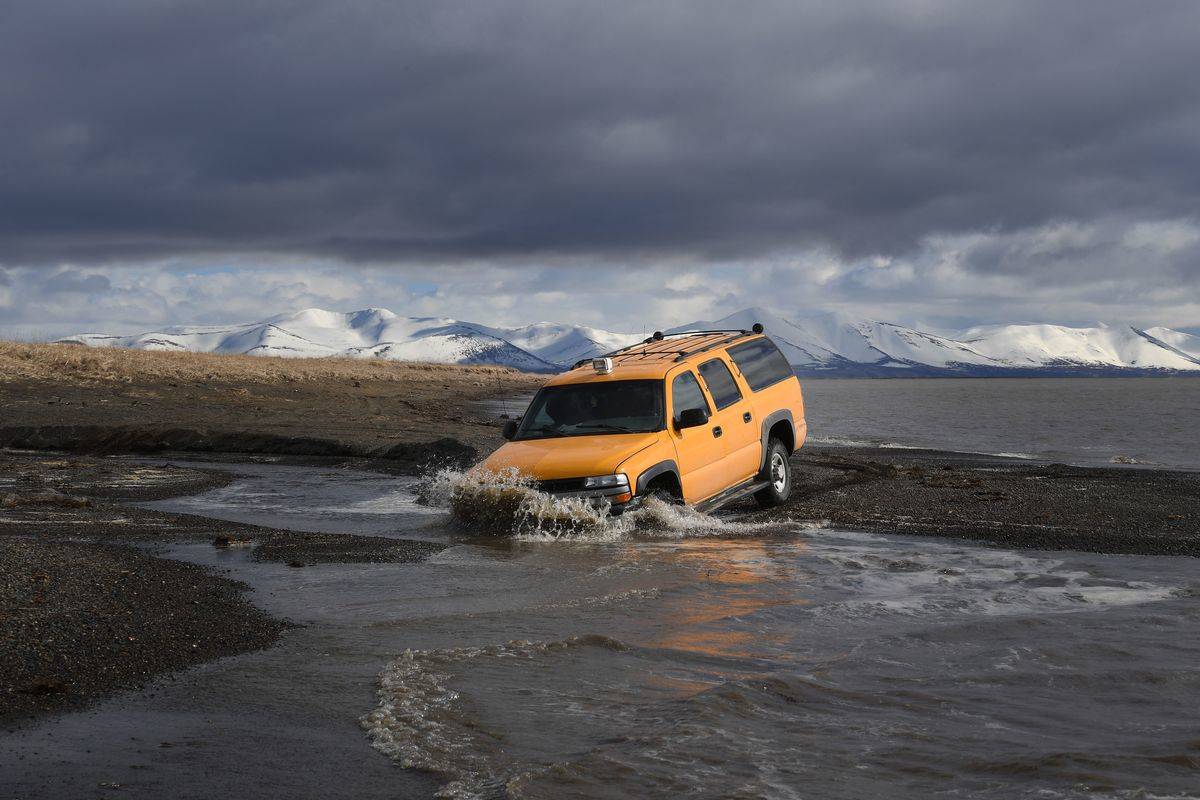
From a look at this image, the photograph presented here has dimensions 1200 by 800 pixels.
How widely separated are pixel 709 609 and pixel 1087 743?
306 cm

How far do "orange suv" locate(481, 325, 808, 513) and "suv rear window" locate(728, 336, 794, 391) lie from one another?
0.02 m

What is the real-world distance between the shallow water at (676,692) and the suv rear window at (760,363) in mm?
4787

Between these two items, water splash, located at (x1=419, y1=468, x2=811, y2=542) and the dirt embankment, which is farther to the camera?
the dirt embankment

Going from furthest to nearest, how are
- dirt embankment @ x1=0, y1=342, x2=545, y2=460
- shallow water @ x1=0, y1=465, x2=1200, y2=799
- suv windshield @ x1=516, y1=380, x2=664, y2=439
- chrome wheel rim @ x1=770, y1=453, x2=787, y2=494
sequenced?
1. dirt embankment @ x1=0, y1=342, x2=545, y2=460
2. chrome wheel rim @ x1=770, y1=453, x2=787, y2=494
3. suv windshield @ x1=516, y1=380, x2=664, y2=439
4. shallow water @ x1=0, y1=465, x2=1200, y2=799

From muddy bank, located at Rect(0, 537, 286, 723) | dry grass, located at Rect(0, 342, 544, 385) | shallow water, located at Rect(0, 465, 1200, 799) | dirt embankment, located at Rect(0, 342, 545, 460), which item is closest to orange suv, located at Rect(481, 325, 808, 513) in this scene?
shallow water, located at Rect(0, 465, 1200, 799)

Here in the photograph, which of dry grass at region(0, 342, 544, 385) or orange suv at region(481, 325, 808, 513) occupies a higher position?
dry grass at region(0, 342, 544, 385)

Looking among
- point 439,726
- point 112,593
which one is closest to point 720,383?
point 112,593

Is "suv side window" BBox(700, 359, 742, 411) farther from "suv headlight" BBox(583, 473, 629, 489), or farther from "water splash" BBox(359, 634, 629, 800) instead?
"water splash" BBox(359, 634, 629, 800)

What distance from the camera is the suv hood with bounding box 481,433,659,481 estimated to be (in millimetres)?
10836

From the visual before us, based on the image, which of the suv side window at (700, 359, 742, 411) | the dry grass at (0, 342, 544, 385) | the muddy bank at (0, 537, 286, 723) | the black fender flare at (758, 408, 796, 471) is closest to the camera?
the muddy bank at (0, 537, 286, 723)

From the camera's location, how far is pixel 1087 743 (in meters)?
4.61

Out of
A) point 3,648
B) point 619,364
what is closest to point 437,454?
point 619,364

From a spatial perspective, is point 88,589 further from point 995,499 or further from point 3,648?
point 995,499

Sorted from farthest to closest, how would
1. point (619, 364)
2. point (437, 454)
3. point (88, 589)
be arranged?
point (437, 454) → point (619, 364) → point (88, 589)
